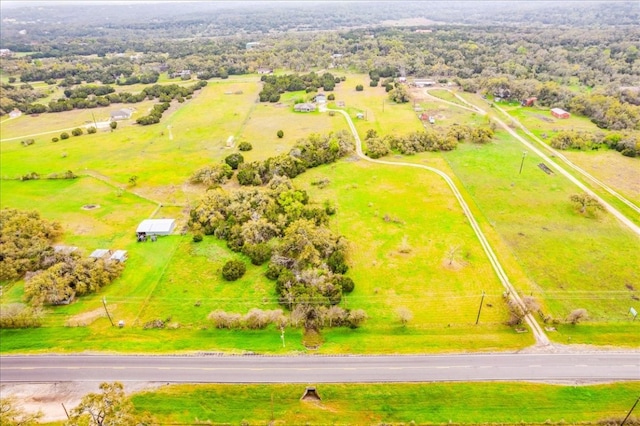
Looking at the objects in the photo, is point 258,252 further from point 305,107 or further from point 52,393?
point 305,107

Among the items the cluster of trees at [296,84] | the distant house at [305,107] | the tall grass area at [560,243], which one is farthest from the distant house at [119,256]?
the cluster of trees at [296,84]

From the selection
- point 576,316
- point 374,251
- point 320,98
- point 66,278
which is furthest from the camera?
point 320,98

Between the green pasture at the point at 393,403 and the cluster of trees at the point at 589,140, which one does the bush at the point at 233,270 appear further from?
the cluster of trees at the point at 589,140

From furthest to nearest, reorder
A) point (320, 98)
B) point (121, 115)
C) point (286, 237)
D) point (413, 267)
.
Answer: point (320, 98) → point (121, 115) → point (286, 237) → point (413, 267)

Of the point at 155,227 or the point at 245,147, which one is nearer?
the point at 155,227

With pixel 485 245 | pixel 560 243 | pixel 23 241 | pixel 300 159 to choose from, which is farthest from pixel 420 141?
pixel 23 241

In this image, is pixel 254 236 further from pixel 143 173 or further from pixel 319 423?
pixel 143 173
